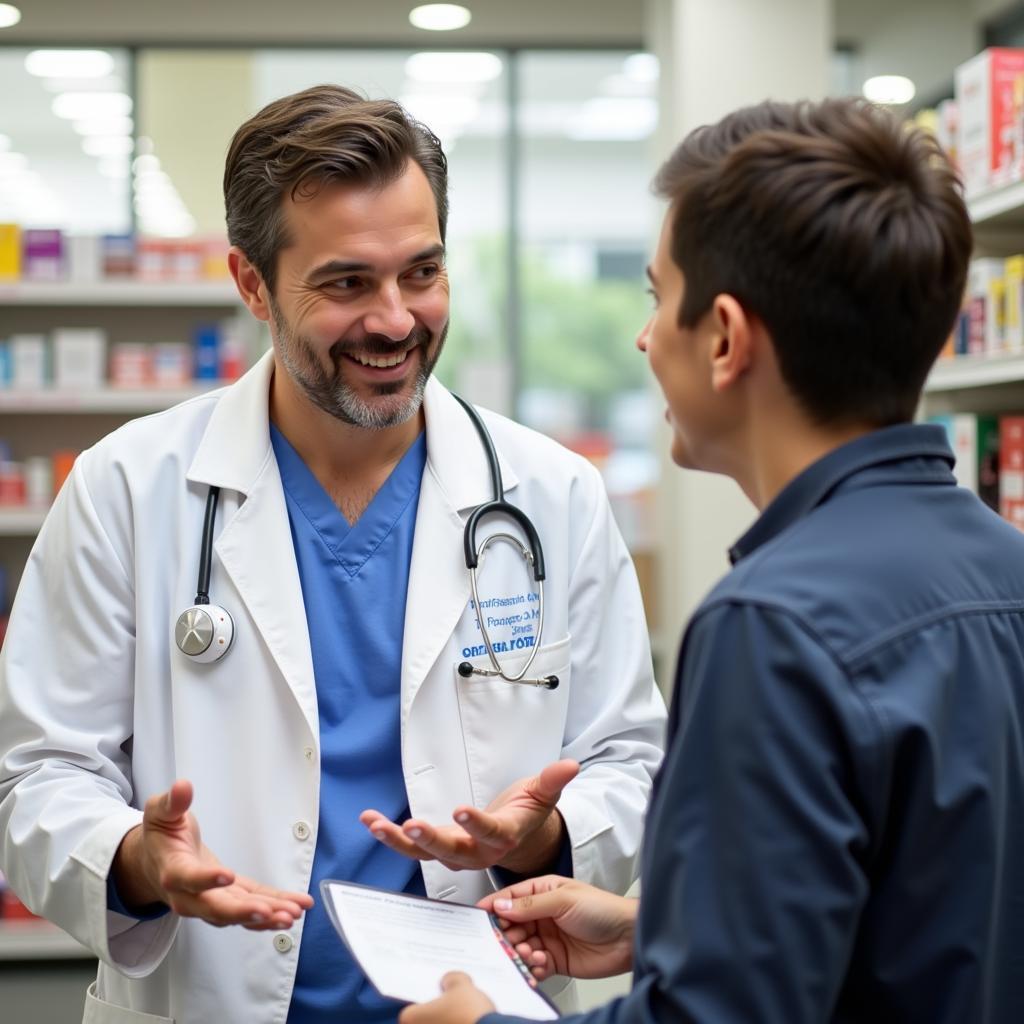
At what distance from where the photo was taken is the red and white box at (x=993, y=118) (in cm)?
277

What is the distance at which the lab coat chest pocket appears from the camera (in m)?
1.54

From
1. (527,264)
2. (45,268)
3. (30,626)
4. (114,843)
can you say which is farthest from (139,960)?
(527,264)

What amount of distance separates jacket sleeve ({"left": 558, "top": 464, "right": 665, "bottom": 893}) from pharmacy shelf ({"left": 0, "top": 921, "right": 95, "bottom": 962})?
3.08 m

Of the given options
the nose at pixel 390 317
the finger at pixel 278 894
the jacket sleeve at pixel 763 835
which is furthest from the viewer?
the nose at pixel 390 317

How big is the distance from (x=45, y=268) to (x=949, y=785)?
4161 mm

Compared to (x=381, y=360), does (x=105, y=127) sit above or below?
above

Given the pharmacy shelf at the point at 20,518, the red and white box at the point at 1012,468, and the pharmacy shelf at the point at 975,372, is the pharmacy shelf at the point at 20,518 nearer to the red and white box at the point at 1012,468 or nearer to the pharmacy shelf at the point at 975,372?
the pharmacy shelf at the point at 975,372

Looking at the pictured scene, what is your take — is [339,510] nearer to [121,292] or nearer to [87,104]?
[121,292]

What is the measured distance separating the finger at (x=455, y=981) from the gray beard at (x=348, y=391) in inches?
29.3

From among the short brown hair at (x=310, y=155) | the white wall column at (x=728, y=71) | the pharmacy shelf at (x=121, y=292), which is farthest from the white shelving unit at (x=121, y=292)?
the short brown hair at (x=310, y=155)

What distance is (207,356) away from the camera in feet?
14.8

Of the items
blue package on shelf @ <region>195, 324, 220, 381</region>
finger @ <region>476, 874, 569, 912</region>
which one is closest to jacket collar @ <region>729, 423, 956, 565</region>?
finger @ <region>476, 874, 569, 912</region>

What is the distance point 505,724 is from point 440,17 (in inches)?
201

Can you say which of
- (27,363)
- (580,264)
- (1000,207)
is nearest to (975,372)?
(1000,207)
